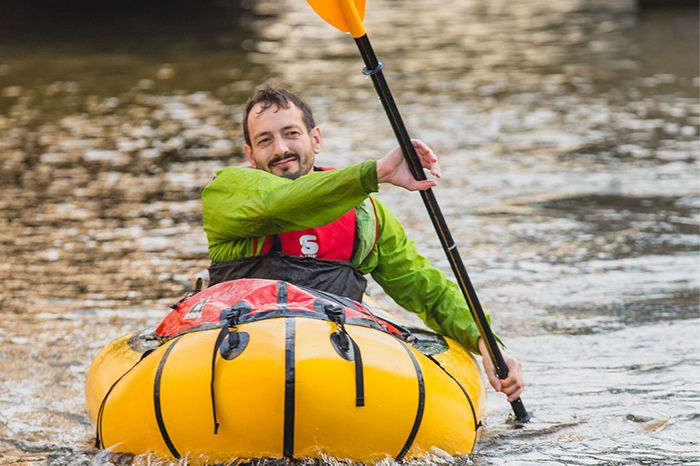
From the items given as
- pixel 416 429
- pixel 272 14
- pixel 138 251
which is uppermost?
pixel 416 429

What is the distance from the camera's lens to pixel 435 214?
421cm

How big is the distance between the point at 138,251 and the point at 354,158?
3202mm

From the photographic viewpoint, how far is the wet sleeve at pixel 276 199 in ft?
13.1

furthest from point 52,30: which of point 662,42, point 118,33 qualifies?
point 662,42

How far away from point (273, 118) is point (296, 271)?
0.57m

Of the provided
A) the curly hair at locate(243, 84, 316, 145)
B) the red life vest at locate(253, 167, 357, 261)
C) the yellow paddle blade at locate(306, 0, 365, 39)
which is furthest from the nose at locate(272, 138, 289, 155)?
the yellow paddle blade at locate(306, 0, 365, 39)

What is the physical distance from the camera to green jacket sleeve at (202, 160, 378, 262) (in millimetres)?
3996

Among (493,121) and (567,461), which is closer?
(567,461)

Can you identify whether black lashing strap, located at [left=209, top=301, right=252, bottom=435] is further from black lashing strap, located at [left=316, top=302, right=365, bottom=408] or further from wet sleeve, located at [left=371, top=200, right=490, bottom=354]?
wet sleeve, located at [left=371, top=200, right=490, bottom=354]

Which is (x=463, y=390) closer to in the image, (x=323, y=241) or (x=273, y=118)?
(x=323, y=241)

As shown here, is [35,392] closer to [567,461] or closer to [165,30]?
[567,461]

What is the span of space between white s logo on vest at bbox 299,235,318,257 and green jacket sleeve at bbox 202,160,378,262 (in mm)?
143

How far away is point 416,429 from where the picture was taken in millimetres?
3936

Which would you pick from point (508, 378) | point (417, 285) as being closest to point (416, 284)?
point (417, 285)
